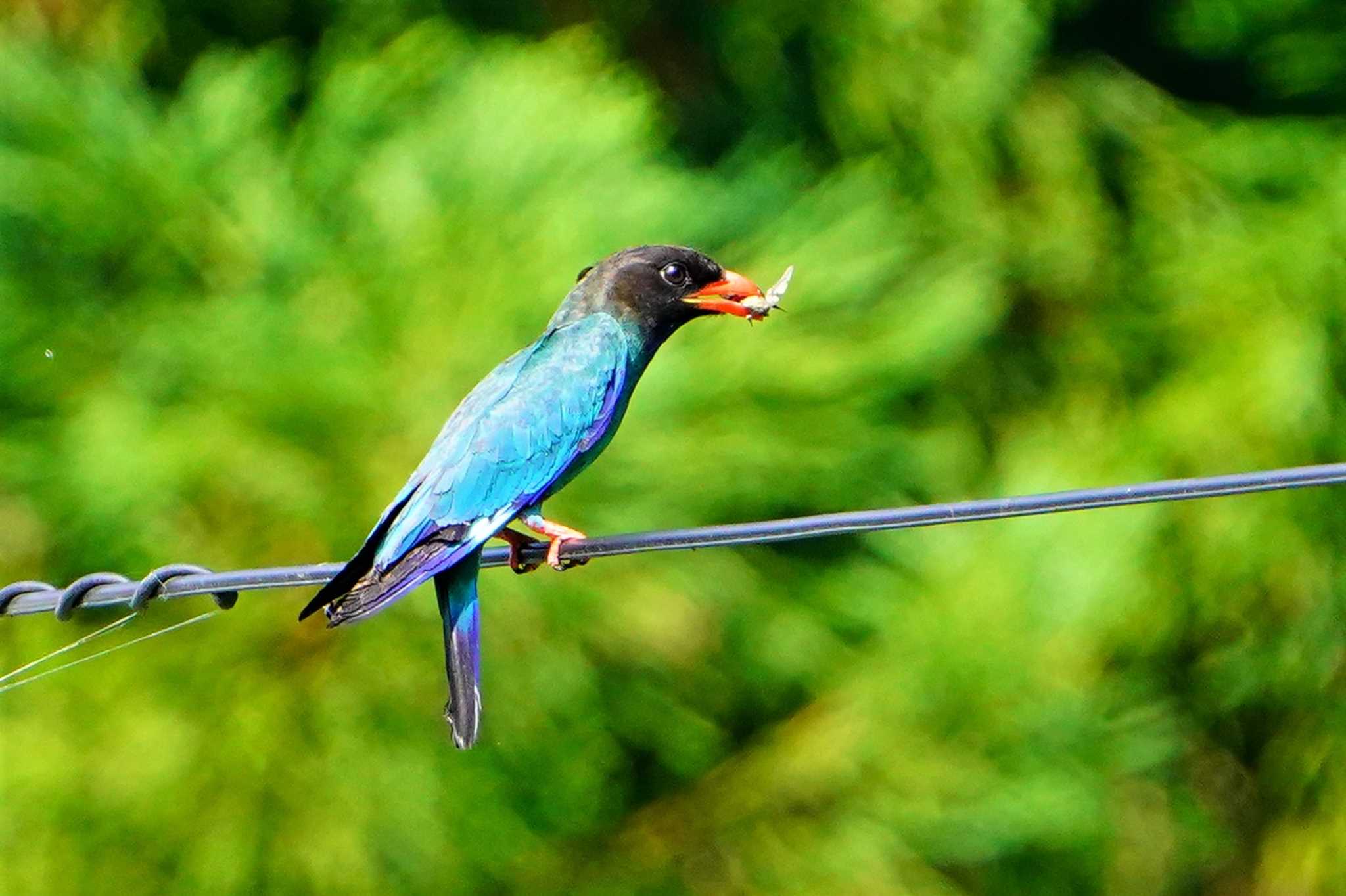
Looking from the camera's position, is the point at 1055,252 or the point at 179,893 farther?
the point at 1055,252

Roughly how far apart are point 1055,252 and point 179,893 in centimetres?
299

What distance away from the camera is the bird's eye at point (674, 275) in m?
3.48

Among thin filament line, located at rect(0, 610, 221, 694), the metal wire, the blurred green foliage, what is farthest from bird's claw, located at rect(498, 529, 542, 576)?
the blurred green foliage

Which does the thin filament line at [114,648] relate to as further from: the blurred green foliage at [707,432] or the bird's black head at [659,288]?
the bird's black head at [659,288]

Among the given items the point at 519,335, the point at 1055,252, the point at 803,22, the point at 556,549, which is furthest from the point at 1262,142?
the point at 556,549

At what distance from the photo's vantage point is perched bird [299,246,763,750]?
2.87 meters

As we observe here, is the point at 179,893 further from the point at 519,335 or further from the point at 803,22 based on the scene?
the point at 803,22

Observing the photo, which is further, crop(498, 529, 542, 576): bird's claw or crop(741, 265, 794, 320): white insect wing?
crop(741, 265, 794, 320): white insect wing

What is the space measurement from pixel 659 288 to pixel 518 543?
65 cm

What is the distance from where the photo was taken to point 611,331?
3.39 meters

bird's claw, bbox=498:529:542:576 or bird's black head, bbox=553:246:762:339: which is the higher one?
bird's black head, bbox=553:246:762:339

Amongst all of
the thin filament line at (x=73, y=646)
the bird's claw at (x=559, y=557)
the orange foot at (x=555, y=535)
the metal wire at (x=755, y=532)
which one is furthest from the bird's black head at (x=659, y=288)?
the thin filament line at (x=73, y=646)

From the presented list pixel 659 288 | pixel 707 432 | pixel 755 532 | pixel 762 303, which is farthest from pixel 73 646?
pixel 707 432

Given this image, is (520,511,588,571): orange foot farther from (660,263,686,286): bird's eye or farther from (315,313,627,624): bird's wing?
(660,263,686,286): bird's eye
